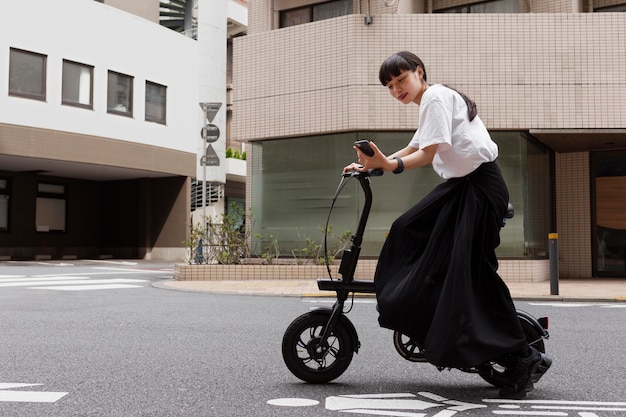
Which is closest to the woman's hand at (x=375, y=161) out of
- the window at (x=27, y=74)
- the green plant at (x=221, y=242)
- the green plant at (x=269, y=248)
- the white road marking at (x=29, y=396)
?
the white road marking at (x=29, y=396)

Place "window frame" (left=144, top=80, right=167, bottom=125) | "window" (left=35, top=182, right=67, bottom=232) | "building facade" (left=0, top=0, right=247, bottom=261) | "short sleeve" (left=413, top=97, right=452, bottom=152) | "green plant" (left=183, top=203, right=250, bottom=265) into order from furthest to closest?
"window" (left=35, top=182, right=67, bottom=232)
"window frame" (left=144, top=80, right=167, bottom=125)
"building facade" (left=0, top=0, right=247, bottom=261)
"green plant" (left=183, top=203, right=250, bottom=265)
"short sleeve" (left=413, top=97, right=452, bottom=152)

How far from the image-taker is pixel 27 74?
22.5 meters

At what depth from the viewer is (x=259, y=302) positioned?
9805 mm

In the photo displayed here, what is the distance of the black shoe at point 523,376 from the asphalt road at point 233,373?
0.08 metres

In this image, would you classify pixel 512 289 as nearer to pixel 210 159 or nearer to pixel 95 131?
pixel 210 159

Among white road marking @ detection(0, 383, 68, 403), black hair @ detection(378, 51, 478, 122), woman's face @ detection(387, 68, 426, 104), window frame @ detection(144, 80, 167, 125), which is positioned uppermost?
window frame @ detection(144, 80, 167, 125)

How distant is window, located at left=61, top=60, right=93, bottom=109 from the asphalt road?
55.1ft

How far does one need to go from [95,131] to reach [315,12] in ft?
34.6

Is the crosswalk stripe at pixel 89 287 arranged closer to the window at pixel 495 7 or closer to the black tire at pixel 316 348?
the black tire at pixel 316 348

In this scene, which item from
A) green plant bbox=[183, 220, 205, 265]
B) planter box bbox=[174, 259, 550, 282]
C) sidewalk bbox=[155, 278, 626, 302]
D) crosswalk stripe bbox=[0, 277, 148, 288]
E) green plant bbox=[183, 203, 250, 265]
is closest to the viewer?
sidewalk bbox=[155, 278, 626, 302]

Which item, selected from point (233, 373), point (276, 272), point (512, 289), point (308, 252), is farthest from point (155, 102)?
point (233, 373)

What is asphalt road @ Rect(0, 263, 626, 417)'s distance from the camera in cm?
346

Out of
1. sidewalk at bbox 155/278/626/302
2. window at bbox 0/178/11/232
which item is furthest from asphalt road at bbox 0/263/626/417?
window at bbox 0/178/11/232

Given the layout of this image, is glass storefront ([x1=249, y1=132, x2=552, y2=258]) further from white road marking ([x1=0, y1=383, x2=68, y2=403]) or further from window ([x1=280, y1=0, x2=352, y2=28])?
white road marking ([x1=0, y1=383, x2=68, y2=403])
